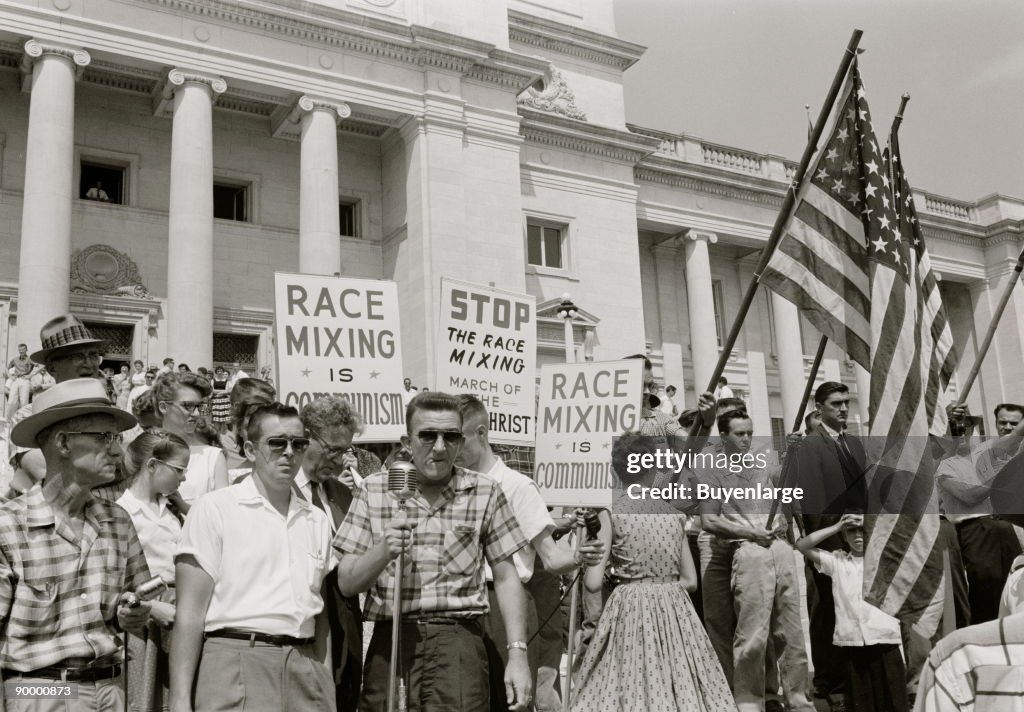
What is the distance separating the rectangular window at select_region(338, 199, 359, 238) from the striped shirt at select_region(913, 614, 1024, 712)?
967 inches

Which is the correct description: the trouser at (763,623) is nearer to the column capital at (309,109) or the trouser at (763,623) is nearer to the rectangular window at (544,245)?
the column capital at (309,109)

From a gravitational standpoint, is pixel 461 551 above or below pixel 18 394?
below

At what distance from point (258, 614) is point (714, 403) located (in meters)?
3.85

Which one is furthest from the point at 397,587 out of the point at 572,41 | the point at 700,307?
the point at 572,41

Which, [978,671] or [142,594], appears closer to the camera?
[978,671]

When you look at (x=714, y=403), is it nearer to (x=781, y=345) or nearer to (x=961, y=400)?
(x=961, y=400)

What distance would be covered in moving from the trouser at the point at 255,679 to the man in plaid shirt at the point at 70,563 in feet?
1.15

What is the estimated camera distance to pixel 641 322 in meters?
29.6

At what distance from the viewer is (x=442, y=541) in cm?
437

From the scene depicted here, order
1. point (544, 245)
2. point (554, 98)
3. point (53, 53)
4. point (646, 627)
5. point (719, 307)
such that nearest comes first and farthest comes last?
point (646, 627) < point (53, 53) < point (544, 245) < point (554, 98) < point (719, 307)

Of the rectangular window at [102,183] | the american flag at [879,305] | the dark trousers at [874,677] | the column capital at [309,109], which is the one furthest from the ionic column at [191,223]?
the dark trousers at [874,677]

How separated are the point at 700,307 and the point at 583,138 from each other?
702 centimetres

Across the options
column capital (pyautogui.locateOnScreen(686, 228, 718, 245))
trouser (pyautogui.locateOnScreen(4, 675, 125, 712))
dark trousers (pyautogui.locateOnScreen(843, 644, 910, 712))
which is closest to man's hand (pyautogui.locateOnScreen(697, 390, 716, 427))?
dark trousers (pyautogui.locateOnScreen(843, 644, 910, 712))

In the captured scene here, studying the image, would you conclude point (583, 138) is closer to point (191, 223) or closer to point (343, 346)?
point (191, 223)
